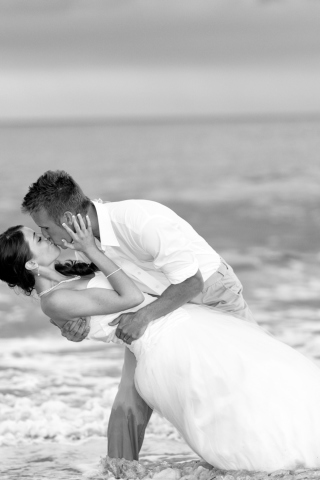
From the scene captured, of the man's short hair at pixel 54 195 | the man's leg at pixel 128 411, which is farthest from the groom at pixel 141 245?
the man's leg at pixel 128 411

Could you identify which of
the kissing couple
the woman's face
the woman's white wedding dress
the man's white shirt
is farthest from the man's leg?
the woman's face

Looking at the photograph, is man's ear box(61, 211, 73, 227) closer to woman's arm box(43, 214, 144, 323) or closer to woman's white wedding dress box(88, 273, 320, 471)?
woman's arm box(43, 214, 144, 323)

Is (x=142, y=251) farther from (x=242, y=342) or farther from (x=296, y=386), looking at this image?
(x=296, y=386)

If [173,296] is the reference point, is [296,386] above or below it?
below

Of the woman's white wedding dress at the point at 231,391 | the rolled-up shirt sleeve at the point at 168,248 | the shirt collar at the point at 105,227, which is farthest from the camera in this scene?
the shirt collar at the point at 105,227

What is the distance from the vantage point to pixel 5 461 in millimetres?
4918

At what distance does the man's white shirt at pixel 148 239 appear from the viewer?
11.9 feet

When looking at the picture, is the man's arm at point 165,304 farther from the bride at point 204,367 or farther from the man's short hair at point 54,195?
the man's short hair at point 54,195

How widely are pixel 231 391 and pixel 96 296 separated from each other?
30.2 inches

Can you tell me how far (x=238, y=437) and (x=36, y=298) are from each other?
124 cm

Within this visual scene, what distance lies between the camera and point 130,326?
12.1ft

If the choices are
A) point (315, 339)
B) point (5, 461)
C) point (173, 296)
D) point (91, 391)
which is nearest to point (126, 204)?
point (173, 296)

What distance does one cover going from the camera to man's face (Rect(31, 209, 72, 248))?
3637mm

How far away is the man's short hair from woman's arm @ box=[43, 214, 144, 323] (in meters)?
0.10
